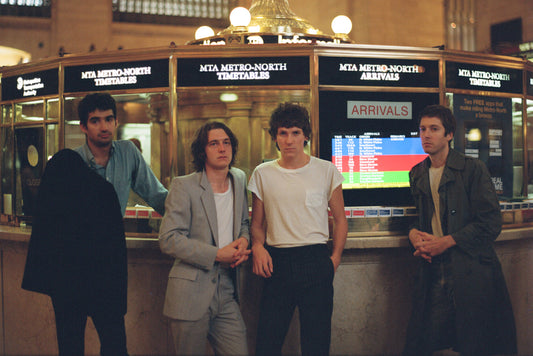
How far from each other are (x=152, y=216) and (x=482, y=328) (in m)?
3.04

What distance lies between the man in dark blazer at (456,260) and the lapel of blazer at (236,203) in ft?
5.03

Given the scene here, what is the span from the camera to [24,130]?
20.7 ft

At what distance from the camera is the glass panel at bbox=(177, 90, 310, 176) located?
6180mm

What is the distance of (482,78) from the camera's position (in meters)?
5.89

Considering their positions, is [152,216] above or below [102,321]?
above

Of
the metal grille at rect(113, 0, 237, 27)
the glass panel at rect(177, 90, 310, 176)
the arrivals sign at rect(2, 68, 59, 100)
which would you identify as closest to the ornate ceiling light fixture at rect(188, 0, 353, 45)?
the glass panel at rect(177, 90, 310, 176)

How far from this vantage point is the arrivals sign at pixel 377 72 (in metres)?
5.39

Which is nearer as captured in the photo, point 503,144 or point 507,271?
point 507,271

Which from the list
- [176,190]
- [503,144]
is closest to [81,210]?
[176,190]

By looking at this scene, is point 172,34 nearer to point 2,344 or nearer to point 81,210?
point 2,344

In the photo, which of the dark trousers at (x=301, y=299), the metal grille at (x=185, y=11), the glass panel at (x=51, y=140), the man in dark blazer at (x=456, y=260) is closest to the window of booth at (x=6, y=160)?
the glass panel at (x=51, y=140)

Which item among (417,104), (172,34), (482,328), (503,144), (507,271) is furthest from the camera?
(172,34)

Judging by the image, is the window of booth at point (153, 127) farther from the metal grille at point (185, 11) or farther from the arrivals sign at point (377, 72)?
the metal grille at point (185, 11)

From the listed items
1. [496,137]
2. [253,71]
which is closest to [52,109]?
[253,71]
